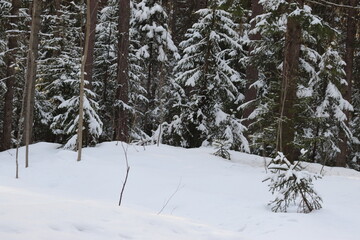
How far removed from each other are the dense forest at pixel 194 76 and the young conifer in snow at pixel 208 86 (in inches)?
1.5

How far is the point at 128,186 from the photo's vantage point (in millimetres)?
7004

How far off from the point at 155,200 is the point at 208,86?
24.1 feet

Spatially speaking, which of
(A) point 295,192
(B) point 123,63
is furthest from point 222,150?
(B) point 123,63

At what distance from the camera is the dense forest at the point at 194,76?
391 inches

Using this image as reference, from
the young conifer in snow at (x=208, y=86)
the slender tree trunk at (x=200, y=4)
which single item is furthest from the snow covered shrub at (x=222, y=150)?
the slender tree trunk at (x=200, y=4)

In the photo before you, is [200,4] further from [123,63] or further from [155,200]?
[155,200]

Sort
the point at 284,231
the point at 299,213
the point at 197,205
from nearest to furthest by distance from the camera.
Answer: the point at 284,231 < the point at 299,213 < the point at 197,205

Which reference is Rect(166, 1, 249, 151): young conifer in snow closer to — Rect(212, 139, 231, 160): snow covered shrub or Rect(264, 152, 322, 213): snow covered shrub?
Rect(212, 139, 231, 160): snow covered shrub

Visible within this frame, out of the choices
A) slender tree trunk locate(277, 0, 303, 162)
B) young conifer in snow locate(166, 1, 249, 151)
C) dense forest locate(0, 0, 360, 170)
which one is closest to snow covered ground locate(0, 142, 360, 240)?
slender tree trunk locate(277, 0, 303, 162)

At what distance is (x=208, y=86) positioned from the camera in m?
13.1

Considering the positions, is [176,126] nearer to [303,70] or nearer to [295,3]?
[303,70]

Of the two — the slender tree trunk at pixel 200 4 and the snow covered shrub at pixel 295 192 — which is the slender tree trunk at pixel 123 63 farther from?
the snow covered shrub at pixel 295 192

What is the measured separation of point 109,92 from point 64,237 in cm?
1476

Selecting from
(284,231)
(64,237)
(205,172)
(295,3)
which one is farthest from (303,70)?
(64,237)
